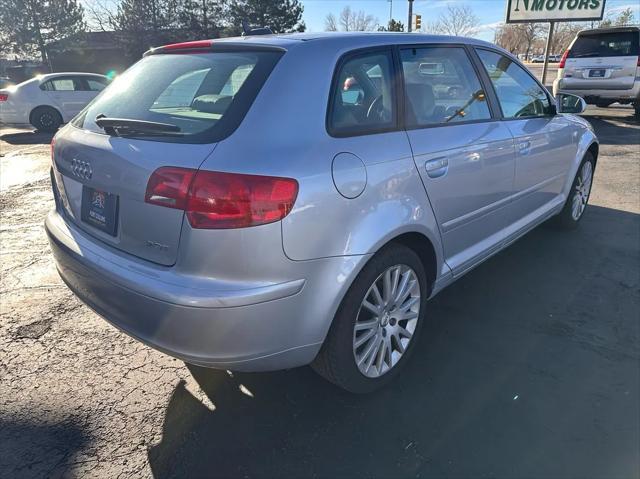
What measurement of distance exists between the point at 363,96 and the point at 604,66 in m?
11.3

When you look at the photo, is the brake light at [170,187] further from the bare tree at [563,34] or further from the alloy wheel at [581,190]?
the bare tree at [563,34]

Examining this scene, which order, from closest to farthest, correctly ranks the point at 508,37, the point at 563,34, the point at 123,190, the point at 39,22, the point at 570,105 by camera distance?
the point at 123,190
the point at 570,105
the point at 39,22
the point at 563,34
the point at 508,37

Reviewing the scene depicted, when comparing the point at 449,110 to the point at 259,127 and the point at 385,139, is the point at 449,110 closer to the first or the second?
the point at 385,139

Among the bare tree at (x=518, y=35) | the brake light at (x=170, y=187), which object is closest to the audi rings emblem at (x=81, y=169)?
the brake light at (x=170, y=187)

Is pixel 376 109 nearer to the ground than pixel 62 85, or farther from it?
farther from it

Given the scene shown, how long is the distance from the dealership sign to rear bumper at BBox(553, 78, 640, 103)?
7.13 m

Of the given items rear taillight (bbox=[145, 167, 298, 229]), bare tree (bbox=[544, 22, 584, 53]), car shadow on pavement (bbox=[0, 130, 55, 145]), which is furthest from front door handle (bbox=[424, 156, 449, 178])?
bare tree (bbox=[544, 22, 584, 53])

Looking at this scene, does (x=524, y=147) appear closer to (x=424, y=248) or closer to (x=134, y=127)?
(x=424, y=248)

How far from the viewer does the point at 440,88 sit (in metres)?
2.77

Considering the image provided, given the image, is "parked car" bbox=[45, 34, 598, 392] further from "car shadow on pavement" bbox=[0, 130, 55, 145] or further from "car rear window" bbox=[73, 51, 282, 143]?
"car shadow on pavement" bbox=[0, 130, 55, 145]

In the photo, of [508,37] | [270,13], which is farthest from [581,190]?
[508,37]

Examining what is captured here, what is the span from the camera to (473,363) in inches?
105

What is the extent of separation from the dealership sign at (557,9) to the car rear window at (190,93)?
60.4ft

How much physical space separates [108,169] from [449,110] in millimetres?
1862
